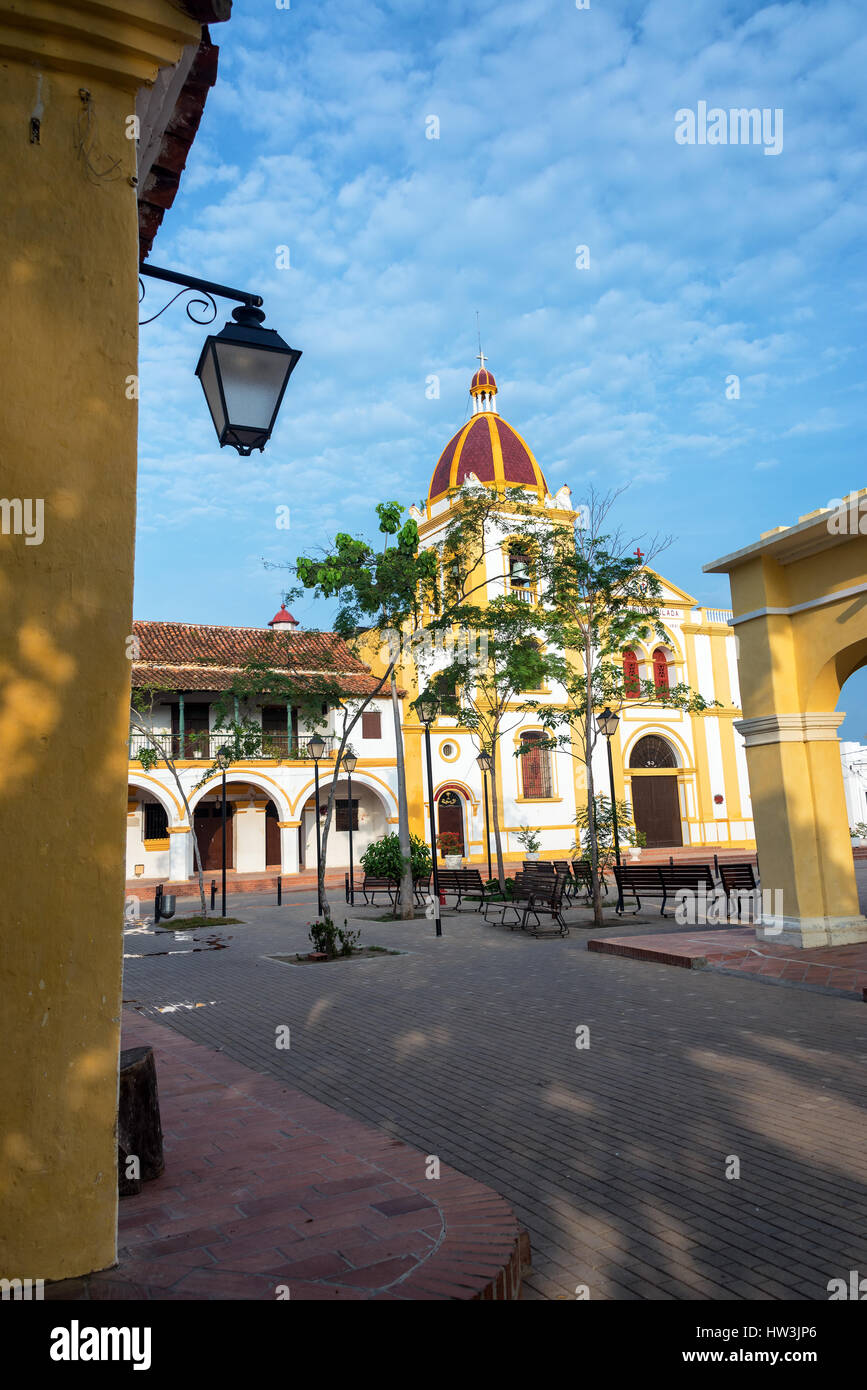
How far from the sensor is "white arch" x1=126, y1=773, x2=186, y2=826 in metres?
25.6

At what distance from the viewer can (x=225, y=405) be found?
12.5 feet

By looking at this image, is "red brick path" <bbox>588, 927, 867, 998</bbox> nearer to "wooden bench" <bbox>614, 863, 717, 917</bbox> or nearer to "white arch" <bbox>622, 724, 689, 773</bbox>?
"wooden bench" <bbox>614, 863, 717, 917</bbox>

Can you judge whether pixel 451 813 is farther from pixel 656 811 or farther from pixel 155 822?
pixel 155 822

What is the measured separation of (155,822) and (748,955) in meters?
21.6

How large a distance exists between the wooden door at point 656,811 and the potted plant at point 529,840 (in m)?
4.79

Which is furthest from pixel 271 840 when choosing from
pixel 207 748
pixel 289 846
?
pixel 207 748

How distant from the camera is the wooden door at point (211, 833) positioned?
28.8 meters

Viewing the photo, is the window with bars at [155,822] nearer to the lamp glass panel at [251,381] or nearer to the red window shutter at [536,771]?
the red window shutter at [536,771]

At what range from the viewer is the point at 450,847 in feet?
95.5

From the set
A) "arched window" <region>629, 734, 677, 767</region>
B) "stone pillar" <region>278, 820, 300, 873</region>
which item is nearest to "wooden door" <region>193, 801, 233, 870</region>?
"stone pillar" <region>278, 820, 300, 873</region>

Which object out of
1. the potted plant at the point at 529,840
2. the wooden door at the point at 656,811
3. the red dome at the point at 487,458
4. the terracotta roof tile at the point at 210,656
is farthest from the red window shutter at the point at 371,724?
the wooden door at the point at 656,811

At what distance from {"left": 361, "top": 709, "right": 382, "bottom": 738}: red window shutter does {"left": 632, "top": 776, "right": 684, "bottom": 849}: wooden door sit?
10.1m

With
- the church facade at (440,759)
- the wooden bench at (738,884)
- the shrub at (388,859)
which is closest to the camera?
the wooden bench at (738,884)
